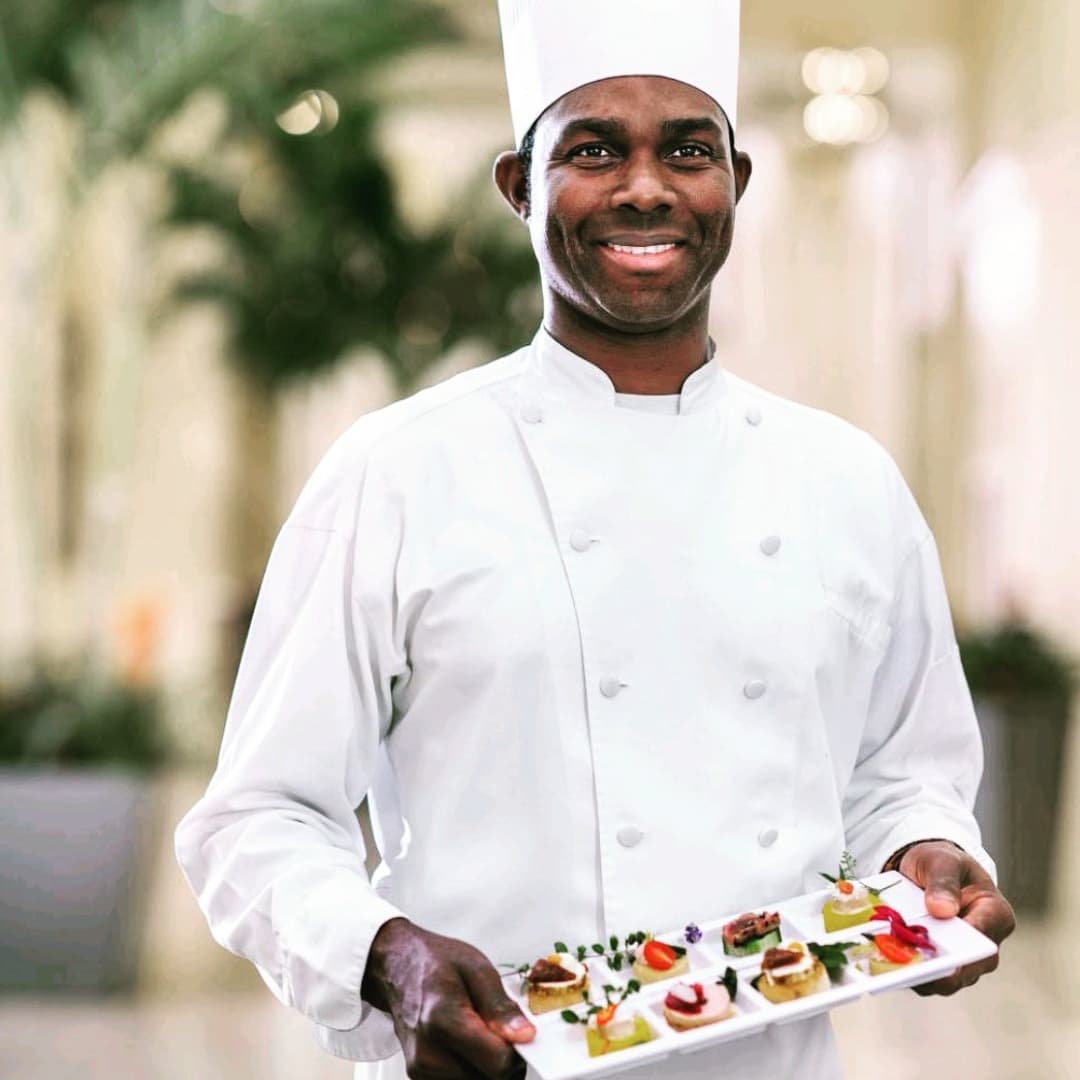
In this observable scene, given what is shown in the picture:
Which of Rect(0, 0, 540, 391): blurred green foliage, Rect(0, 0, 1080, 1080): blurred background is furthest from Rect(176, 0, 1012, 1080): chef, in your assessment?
Rect(0, 0, 540, 391): blurred green foliage

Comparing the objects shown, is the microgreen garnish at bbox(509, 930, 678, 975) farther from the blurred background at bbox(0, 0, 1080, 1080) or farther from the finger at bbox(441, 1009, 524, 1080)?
the blurred background at bbox(0, 0, 1080, 1080)

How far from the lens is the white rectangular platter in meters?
1.13

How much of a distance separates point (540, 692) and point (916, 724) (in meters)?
0.43

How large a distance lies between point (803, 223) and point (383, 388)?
156 centimetres

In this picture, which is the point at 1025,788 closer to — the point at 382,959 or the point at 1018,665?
the point at 1018,665

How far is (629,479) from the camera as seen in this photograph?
1.41 m

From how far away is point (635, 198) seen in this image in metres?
1.33

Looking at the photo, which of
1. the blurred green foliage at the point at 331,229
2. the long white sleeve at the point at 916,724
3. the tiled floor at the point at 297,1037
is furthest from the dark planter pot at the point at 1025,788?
the long white sleeve at the point at 916,724

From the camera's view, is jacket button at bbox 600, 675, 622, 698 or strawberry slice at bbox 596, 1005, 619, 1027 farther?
Answer: jacket button at bbox 600, 675, 622, 698

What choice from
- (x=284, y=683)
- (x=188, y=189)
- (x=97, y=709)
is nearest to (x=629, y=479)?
(x=284, y=683)

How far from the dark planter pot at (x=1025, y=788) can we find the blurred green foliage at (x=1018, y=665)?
4cm

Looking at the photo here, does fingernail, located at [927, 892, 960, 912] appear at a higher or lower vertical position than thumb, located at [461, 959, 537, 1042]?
lower

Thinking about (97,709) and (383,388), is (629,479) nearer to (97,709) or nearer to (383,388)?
(97,709)

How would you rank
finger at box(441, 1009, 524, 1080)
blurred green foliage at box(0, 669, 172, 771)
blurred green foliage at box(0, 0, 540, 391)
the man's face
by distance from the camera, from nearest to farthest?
finger at box(441, 1009, 524, 1080)
the man's face
blurred green foliage at box(0, 669, 172, 771)
blurred green foliage at box(0, 0, 540, 391)
